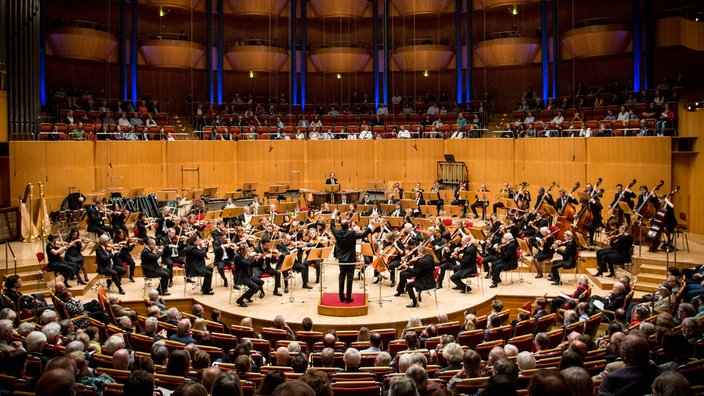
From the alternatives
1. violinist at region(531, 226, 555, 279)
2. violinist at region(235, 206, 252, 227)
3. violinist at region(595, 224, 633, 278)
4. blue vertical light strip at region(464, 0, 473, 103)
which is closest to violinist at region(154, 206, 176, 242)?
violinist at region(235, 206, 252, 227)

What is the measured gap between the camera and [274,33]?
1170 inches

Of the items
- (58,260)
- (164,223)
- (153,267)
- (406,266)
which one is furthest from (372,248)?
(58,260)

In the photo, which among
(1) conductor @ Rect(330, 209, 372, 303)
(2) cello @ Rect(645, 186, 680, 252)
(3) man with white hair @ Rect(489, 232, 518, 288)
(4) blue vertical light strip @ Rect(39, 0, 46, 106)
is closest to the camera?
(1) conductor @ Rect(330, 209, 372, 303)

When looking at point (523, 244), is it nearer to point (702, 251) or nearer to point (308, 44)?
point (702, 251)

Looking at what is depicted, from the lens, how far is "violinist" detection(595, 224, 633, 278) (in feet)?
44.0

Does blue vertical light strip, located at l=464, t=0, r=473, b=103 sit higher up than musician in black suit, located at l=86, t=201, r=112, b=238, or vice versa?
blue vertical light strip, located at l=464, t=0, r=473, b=103

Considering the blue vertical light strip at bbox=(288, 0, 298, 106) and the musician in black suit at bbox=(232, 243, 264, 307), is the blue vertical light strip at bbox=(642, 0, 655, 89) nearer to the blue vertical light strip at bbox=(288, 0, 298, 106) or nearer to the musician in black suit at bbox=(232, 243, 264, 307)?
the blue vertical light strip at bbox=(288, 0, 298, 106)

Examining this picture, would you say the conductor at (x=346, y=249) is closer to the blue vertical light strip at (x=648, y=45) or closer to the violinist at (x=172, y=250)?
the violinist at (x=172, y=250)

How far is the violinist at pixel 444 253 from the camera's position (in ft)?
44.0

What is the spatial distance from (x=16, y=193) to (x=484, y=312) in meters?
12.7

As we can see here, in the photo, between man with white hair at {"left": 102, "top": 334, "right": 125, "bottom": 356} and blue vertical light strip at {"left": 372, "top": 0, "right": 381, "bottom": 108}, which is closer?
man with white hair at {"left": 102, "top": 334, "right": 125, "bottom": 356}

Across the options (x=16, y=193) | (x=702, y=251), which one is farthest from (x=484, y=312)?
(x=16, y=193)

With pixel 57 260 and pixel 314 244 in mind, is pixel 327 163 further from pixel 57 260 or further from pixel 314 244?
pixel 57 260

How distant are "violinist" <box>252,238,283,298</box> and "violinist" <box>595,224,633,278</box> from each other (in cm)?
647
